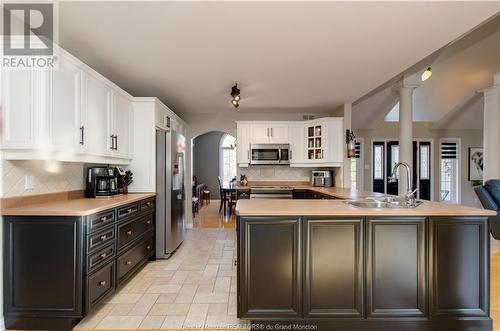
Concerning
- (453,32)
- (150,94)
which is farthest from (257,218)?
(150,94)

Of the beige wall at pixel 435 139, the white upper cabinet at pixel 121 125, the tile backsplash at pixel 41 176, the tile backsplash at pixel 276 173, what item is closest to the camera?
the tile backsplash at pixel 41 176

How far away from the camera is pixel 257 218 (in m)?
2.09

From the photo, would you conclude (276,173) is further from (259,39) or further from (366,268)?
(366,268)

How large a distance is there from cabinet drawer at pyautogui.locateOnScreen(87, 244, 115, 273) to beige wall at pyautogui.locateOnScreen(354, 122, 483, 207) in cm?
717

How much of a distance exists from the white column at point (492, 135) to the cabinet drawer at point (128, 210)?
6.01 meters

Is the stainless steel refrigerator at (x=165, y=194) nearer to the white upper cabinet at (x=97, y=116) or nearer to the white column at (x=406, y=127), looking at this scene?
the white upper cabinet at (x=97, y=116)

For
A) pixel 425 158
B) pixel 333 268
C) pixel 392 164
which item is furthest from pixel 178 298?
pixel 425 158

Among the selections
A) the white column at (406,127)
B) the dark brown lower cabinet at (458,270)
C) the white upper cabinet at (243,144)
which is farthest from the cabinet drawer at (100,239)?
the white column at (406,127)

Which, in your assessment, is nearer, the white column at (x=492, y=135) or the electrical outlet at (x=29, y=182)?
the electrical outlet at (x=29, y=182)

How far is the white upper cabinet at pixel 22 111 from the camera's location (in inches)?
78.5

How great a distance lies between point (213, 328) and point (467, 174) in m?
8.96

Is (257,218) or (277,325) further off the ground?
(257,218)

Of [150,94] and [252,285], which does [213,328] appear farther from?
[150,94]

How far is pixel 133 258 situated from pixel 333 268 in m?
2.15
